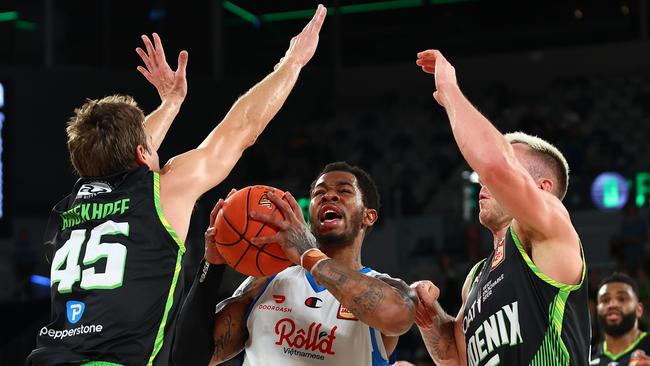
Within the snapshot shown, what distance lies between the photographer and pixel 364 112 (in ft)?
71.2

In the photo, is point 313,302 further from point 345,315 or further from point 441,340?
point 441,340

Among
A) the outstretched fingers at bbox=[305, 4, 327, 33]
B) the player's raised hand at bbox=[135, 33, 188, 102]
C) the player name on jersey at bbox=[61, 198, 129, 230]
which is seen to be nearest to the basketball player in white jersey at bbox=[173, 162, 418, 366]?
the player name on jersey at bbox=[61, 198, 129, 230]

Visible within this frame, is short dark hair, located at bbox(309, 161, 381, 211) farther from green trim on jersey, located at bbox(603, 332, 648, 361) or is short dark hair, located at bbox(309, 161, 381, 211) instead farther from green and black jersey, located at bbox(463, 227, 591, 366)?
green trim on jersey, located at bbox(603, 332, 648, 361)

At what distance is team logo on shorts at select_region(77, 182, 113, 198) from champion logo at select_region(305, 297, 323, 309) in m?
1.29

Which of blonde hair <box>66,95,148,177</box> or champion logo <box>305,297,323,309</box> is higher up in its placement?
blonde hair <box>66,95,148,177</box>

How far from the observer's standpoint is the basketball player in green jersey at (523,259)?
11.6 feet

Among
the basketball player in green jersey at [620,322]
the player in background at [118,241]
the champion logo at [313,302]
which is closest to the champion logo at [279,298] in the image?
the champion logo at [313,302]

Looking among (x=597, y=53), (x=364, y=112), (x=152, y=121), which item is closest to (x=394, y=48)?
(x=364, y=112)

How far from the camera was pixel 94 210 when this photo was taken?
12.4ft

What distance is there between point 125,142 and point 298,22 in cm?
1650

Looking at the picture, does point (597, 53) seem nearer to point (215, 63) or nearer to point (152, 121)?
point (215, 63)

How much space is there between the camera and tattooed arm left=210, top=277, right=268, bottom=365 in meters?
4.66

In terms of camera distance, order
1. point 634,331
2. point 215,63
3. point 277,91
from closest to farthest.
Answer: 1. point 277,91
2. point 634,331
3. point 215,63

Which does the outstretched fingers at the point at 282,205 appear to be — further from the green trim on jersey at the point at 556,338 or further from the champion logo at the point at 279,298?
the green trim on jersey at the point at 556,338
